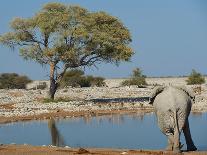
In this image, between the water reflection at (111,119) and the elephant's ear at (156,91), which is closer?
the elephant's ear at (156,91)

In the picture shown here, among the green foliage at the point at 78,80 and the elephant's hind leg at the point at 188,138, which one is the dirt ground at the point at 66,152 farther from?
the green foliage at the point at 78,80

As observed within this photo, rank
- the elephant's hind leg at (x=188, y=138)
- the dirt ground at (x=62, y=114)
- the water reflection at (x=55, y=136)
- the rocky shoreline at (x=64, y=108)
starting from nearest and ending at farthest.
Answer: the elephant's hind leg at (x=188, y=138) → the water reflection at (x=55, y=136) → the dirt ground at (x=62, y=114) → the rocky shoreline at (x=64, y=108)

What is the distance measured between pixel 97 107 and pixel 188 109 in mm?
27367

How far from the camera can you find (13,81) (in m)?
84.6

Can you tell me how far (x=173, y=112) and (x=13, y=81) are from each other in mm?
71472

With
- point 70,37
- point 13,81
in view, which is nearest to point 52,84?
point 70,37

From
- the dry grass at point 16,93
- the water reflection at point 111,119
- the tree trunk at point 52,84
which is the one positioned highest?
the tree trunk at point 52,84

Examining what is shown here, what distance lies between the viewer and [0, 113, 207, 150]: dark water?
19.7m

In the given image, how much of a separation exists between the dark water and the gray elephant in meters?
2.51

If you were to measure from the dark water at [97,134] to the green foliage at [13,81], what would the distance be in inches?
2004

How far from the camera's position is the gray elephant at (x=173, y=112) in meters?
14.6

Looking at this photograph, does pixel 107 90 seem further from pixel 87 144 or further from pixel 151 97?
pixel 151 97

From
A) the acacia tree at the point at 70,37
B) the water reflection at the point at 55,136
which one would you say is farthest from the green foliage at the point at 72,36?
the water reflection at the point at 55,136

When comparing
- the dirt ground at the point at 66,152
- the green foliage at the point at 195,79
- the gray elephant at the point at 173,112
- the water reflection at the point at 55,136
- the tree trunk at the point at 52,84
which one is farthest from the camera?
the green foliage at the point at 195,79
